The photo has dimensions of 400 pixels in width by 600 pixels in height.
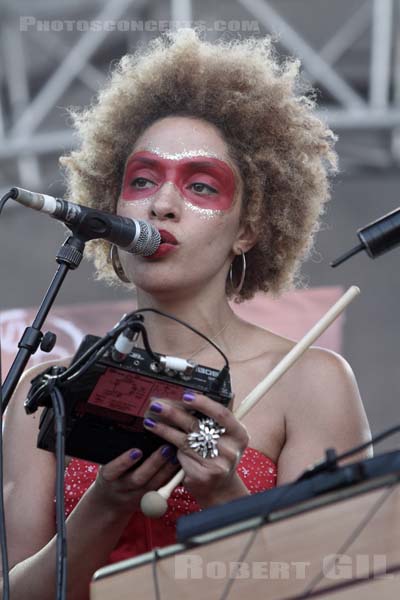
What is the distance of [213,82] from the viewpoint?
122 inches

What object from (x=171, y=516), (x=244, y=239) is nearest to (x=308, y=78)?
(x=244, y=239)

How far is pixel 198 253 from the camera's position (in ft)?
8.93

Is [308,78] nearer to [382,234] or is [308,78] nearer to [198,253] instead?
[198,253]

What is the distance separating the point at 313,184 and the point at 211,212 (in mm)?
499

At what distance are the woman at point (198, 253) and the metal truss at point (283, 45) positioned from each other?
1926mm

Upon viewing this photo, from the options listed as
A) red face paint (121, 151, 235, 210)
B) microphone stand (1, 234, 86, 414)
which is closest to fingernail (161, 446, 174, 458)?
microphone stand (1, 234, 86, 414)

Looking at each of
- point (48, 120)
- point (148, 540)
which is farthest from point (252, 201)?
point (48, 120)

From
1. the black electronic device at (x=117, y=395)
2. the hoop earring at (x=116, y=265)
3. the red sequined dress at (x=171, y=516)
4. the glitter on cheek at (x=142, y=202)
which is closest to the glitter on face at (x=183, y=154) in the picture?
the glitter on cheek at (x=142, y=202)

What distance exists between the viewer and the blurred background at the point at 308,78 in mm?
5215

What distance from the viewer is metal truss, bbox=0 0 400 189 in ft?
17.0

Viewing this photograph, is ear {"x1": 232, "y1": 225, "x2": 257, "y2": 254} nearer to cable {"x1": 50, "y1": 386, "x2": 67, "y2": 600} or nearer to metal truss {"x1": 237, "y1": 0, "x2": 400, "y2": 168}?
cable {"x1": 50, "y1": 386, "x2": 67, "y2": 600}

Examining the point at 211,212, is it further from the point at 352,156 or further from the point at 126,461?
the point at 352,156

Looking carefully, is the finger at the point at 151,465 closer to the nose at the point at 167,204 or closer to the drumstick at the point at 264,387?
the drumstick at the point at 264,387

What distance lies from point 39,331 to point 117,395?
0.67 ft
